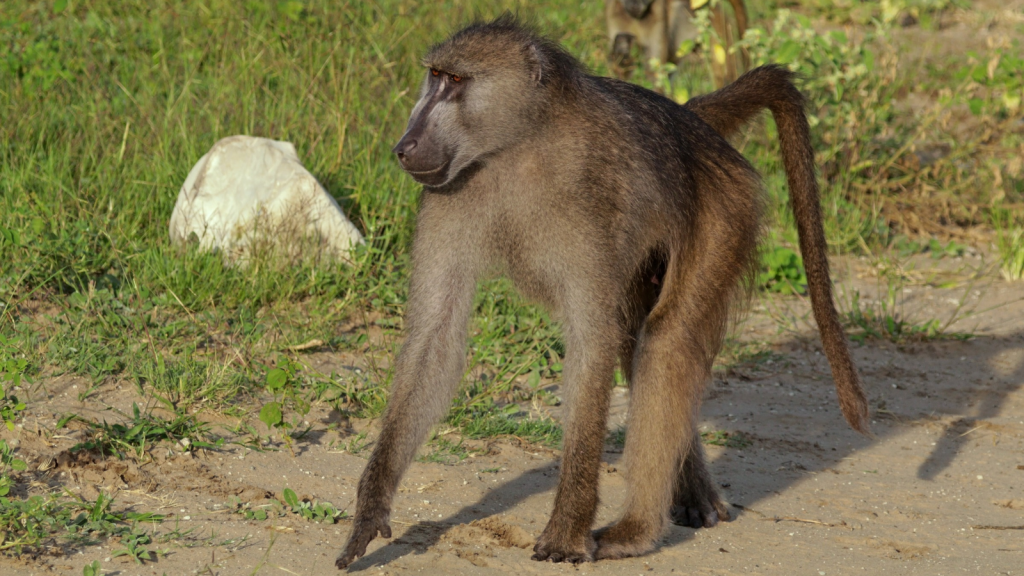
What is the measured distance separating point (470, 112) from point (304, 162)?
220 cm

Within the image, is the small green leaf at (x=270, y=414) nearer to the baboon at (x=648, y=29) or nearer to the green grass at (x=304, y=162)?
the green grass at (x=304, y=162)

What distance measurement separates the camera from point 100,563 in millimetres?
2430

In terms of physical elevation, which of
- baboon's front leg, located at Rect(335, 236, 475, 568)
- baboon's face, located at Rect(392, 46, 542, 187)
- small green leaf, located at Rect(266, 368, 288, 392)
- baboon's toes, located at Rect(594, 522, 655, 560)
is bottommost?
baboon's toes, located at Rect(594, 522, 655, 560)

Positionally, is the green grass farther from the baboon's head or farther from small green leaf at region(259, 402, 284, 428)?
the baboon's head

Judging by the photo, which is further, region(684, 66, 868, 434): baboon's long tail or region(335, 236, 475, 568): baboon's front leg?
region(684, 66, 868, 434): baboon's long tail

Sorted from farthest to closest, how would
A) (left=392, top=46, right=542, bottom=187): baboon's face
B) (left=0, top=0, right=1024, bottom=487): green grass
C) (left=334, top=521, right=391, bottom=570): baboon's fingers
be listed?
(left=0, top=0, right=1024, bottom=487): green grass → (left=392, top=46, right=542, bottom=187): baboon's face → (left=334, top=521, right=391, bottom=570): baboon's fingers

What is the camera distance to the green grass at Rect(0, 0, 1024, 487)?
11.6 ft

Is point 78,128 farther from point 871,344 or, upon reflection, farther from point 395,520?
point 871,344

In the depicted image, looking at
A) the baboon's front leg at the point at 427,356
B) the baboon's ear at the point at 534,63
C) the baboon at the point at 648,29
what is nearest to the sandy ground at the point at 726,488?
the baboon's front leg at the point at 427,356

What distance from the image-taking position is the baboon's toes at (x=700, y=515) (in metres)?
3.10

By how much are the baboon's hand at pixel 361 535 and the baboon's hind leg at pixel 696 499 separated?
98 centimetres

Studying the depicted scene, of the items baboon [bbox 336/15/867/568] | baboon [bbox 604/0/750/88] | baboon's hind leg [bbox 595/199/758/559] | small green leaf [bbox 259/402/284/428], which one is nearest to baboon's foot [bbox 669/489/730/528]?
baboon [bbox 336/15/867/568]

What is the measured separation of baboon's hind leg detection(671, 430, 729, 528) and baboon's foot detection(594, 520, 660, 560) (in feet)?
1.11

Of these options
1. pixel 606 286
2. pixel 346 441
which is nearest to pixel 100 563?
pixel 346 441
